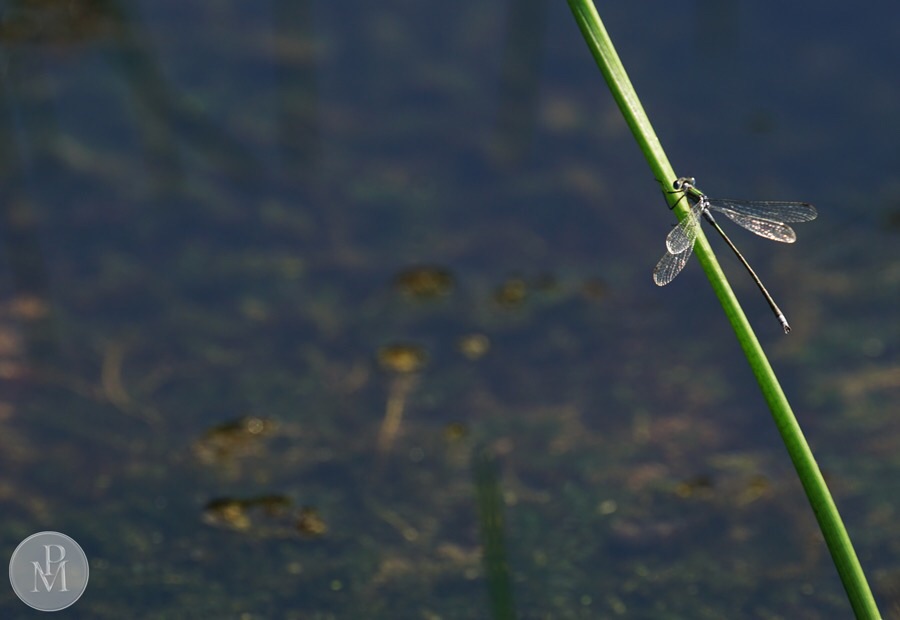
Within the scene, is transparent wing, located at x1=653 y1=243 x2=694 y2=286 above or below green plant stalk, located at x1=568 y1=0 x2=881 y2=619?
above

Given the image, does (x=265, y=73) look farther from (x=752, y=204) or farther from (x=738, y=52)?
(x=752, y=204)

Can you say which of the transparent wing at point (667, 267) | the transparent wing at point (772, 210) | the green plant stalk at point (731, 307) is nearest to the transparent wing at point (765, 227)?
the transparent wing at point (772, 210)

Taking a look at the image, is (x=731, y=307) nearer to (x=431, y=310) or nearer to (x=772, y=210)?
(x=772, y=210)

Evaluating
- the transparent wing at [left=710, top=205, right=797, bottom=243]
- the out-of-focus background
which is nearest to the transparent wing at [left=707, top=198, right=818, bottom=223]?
the transparent wing at [left=710, top=205, right=797, bottom=243]

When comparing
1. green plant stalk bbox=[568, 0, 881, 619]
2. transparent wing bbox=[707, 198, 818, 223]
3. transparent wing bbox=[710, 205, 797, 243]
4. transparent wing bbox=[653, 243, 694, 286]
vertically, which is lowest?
green plant stalk bbox=[568, 0, 881, 619]

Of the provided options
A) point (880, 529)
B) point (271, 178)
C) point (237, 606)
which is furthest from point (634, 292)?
point (237, 606)

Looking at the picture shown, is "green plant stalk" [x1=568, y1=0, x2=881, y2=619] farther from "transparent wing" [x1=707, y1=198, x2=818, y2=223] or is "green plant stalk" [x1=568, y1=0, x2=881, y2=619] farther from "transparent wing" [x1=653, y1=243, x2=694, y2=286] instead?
"transparent wing" [x1=707, y1=198, x2=818, y2=223]

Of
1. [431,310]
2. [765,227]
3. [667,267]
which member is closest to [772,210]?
[765,227]

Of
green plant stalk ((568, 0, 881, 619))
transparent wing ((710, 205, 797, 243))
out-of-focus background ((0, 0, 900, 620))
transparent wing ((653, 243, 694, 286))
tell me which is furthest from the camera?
transparent wing ((710, 205, 797, 243))
